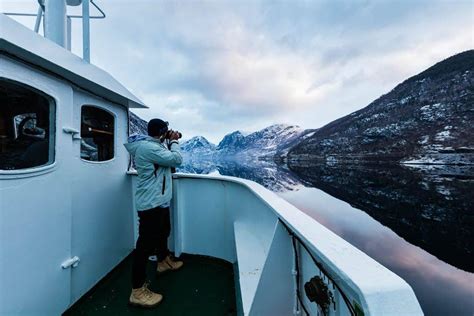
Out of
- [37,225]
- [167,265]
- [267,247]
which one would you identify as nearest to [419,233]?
[267,247]

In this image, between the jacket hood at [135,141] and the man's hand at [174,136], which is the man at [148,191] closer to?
the jacket hood at [135,141]

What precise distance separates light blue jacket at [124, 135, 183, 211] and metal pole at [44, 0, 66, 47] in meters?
1.88

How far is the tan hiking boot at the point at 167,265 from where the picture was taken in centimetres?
325

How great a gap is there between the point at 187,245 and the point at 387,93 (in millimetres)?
144663

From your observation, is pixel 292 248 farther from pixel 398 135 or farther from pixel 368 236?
pixel 398 135

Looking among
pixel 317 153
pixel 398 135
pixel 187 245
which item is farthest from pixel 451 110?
pixel 187 245

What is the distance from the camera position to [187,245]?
149 inches

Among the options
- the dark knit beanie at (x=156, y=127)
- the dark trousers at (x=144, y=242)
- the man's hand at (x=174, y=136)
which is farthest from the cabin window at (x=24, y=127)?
the man's hand at (x=174, y=136)

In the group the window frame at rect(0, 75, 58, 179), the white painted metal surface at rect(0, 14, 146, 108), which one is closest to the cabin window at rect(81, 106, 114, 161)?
the white painted metal surface at rect(0, 14, 146, 108)

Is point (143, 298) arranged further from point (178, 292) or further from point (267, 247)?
point (267, 247)

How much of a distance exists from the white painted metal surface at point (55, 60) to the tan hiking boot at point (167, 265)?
7.71 ft

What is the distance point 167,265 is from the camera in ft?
10.8

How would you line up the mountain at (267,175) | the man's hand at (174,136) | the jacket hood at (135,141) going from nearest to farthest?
the jacket hood at (135,141) < the man's hand at (174,136) < the mountain at (267,175)

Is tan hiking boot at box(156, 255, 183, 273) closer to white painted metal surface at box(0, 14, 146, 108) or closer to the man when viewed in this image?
the man
